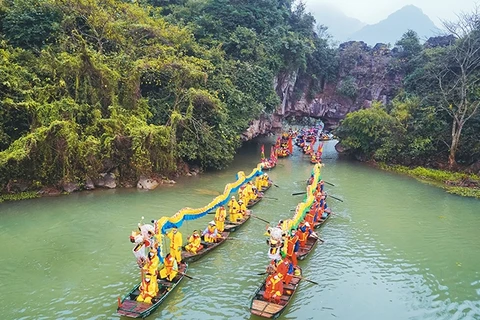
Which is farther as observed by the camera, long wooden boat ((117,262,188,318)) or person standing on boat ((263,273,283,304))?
person standing on boat ((263,273,283,304))

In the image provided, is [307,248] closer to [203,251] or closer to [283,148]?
[203,251]

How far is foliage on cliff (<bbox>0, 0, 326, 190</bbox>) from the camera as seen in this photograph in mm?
15922

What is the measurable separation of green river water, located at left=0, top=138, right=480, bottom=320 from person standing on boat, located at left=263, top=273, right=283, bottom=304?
483 millimetres

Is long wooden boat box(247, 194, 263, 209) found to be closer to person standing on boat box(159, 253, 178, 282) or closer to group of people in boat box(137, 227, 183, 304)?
group of people in boat box(137, 227, 183, 304)

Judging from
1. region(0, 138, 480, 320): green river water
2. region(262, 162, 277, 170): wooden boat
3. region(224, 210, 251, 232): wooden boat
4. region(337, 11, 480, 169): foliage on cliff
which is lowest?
region(0, 138, 480, 320): green river water

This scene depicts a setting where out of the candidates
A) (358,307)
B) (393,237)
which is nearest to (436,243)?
(393,237)

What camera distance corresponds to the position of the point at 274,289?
8461mm

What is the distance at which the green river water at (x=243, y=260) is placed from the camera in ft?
28.6

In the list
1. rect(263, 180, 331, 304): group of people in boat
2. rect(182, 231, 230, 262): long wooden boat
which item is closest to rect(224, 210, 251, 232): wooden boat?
rect(182, 231, 230, 262): long wooden boat

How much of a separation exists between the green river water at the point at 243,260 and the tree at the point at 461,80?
755 centimetres

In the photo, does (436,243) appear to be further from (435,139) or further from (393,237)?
(435,139)

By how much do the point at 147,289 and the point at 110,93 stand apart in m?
12.5

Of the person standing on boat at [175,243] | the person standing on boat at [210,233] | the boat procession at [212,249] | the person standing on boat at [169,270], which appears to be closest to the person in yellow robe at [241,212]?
the boat procession at [212,249]

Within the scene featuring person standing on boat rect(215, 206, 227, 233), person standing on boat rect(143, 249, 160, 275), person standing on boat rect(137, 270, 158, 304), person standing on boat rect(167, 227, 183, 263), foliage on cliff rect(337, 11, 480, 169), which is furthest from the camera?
foliage on cliff rect(337, 11, 480, 169)
